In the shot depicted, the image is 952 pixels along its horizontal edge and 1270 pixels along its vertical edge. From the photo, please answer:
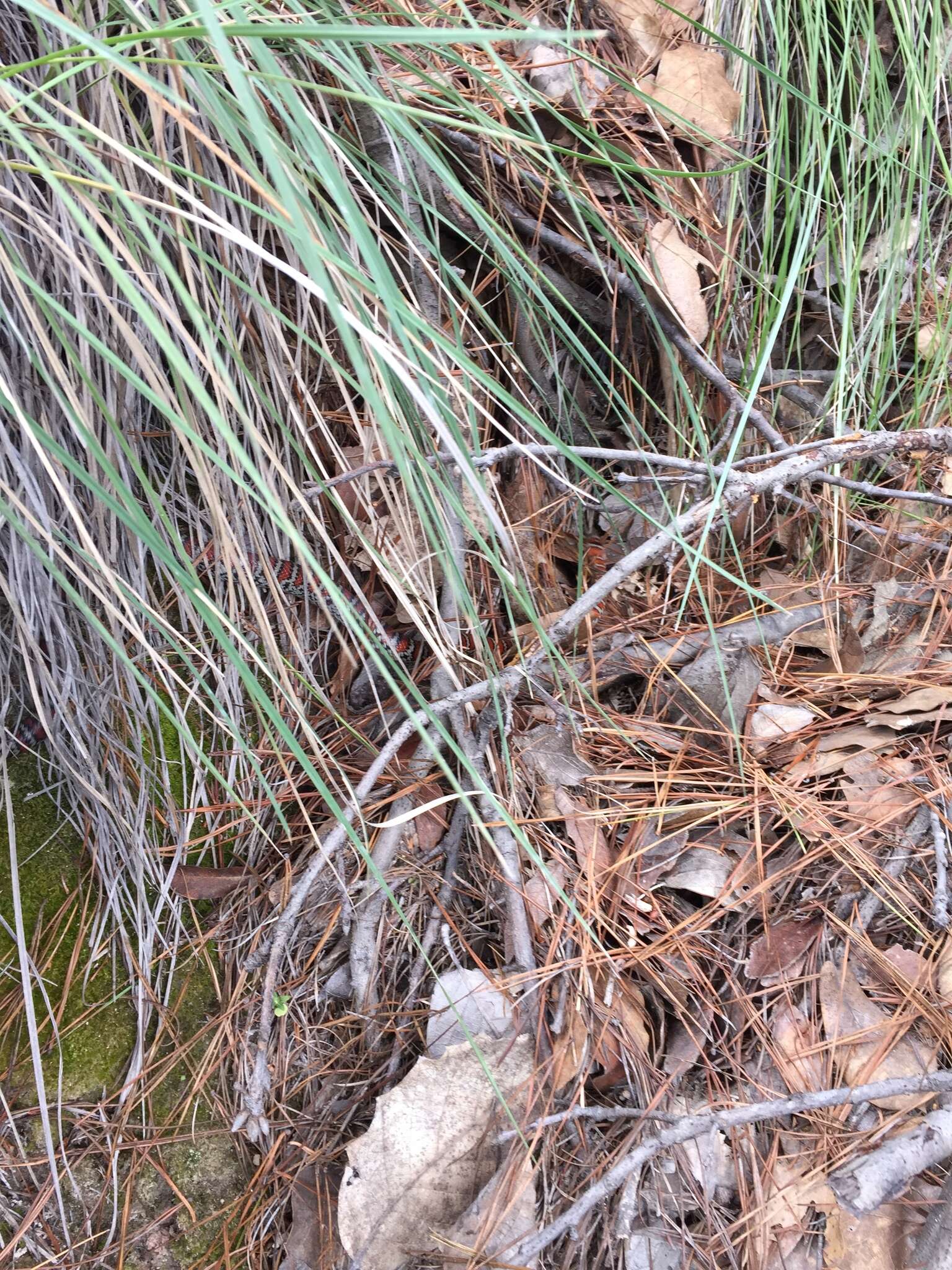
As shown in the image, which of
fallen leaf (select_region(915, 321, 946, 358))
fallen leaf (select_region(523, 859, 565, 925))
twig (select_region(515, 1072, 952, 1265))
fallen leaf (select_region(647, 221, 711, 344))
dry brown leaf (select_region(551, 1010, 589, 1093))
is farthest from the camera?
fallen leaf (select_region(915, 321, 946, 358))

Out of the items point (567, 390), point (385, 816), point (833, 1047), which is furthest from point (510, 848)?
point (567, 390)

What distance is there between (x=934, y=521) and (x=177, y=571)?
1.26m

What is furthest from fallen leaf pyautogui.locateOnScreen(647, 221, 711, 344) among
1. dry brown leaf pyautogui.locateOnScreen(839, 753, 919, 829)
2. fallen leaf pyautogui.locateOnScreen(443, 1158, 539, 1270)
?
fallen leaf pyautogui.locateOnScreen(443, 1158, 539, 1270)

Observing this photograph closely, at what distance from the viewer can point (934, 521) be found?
4.77 ft

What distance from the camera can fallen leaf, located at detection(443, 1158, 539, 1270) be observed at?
39.4 inches

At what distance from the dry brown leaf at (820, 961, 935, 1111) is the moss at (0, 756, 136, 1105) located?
39.2 inches

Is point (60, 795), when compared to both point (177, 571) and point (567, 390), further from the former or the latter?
point (567, 390)

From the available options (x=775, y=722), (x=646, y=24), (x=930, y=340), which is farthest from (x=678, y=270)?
(x=775, y=722)

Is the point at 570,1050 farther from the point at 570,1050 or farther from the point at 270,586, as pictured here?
the point at 270,586

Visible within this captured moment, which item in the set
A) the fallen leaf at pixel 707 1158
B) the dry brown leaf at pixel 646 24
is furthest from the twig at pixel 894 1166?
the dry brown leaf at pixel 646 24

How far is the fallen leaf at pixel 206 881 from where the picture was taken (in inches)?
49.9

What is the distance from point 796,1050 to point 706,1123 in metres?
0.18

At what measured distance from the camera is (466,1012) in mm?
1133

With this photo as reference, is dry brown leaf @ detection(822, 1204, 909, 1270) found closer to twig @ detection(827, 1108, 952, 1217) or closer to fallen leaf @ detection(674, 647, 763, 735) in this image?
twig @ detection(827, 1108, 952, 1217)
